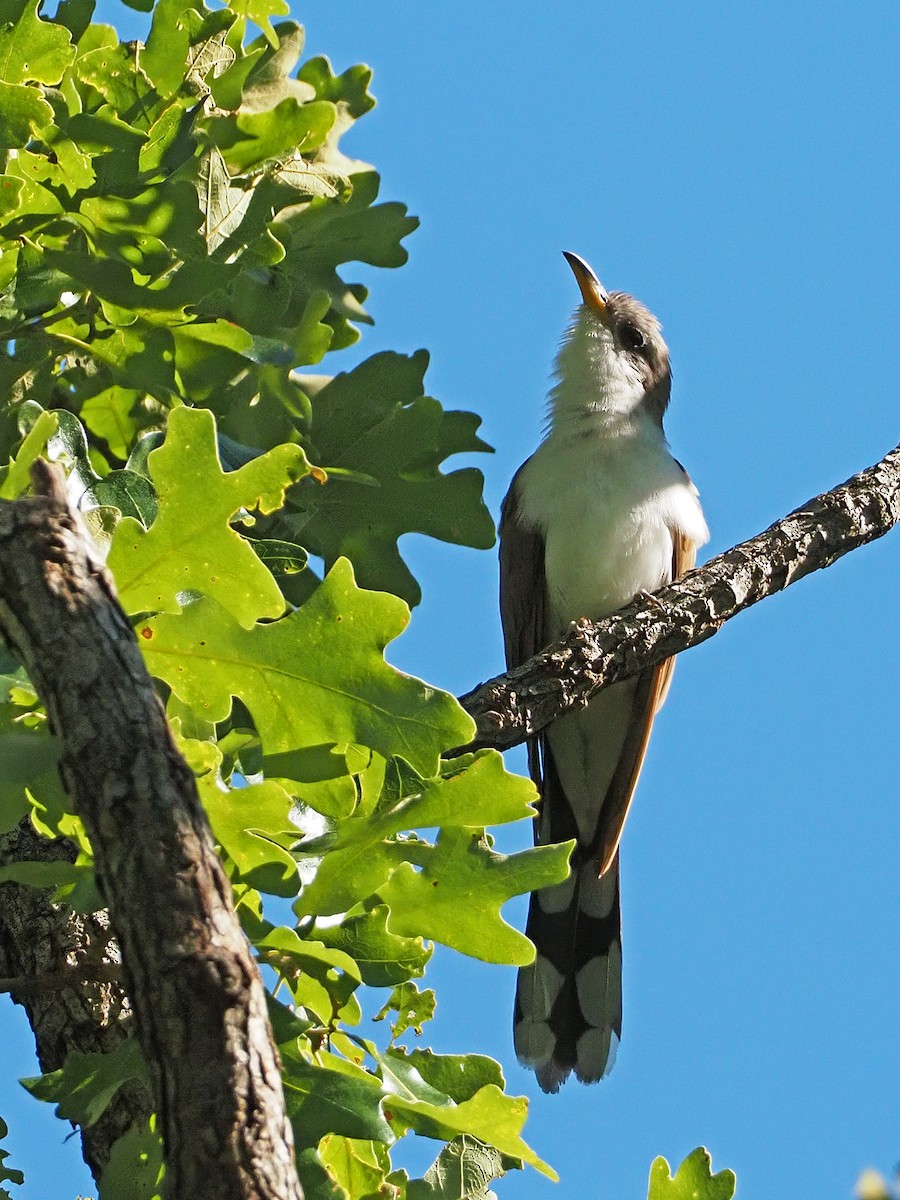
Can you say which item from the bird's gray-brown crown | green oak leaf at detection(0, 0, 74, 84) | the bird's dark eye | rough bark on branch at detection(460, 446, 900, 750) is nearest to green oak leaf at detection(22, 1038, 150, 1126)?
rough bark on branch at detection(460, 446, 900, 750)

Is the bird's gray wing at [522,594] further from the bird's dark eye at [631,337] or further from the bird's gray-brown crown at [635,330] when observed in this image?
the bird's dark eye at [631,337]

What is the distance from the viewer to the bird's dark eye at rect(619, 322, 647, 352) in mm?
6570

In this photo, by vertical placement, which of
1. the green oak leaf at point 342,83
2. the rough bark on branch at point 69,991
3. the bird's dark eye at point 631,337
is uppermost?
the bird's dark eye at point 631,337

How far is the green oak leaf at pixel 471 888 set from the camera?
2732 millimetres

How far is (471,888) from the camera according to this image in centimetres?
273

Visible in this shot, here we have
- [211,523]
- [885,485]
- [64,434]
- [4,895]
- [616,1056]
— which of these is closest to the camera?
[211,523]

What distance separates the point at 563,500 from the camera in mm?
5648

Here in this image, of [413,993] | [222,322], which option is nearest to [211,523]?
[222,322]

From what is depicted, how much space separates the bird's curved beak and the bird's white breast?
3.59 ft

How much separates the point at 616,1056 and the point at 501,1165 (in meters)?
1.91

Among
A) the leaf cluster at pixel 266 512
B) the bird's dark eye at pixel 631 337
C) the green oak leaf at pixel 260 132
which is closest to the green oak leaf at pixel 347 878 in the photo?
the leaf cluster at pixel 266 512

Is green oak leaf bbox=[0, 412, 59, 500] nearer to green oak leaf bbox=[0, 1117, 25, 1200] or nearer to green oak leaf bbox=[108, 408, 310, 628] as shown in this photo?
green oak leaf bbox=[108, 408, 310, 628]

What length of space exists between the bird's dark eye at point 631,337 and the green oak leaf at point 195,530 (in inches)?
169

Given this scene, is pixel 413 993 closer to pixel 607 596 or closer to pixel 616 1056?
pixel 616 1056
